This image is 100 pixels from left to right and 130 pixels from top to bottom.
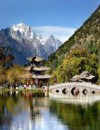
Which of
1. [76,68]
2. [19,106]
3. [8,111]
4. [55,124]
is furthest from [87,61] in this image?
[55,124]

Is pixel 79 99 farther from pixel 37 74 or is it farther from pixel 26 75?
pixel 37 74

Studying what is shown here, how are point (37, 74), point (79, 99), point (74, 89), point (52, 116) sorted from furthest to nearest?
point (37, 74), point (74, 89), point (79, 99), point (52, 116)

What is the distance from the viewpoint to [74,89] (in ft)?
484

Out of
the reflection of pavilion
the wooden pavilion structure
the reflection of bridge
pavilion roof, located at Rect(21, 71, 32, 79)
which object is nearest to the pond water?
the reflection of pavilion

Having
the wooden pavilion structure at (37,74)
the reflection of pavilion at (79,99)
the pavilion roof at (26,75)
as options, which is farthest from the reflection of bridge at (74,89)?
the pavilion roof at (26,75)

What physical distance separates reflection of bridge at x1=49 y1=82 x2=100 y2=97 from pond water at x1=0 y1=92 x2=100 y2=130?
100 feet

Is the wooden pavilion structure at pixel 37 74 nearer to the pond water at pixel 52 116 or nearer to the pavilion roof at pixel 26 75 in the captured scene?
the pavilion roof at pixel 26 75

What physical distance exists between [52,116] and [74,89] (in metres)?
66.8

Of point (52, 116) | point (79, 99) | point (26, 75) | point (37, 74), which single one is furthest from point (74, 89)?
point (52, 116)

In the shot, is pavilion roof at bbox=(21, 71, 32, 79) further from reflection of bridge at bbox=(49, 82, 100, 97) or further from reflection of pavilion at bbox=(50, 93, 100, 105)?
reflection of pavilion at bbox=(50, 93, 100, 105)

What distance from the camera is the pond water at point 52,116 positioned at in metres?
68.1

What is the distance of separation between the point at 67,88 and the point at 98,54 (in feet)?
71.8

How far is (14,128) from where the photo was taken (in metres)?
66.9

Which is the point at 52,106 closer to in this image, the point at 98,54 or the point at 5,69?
the point at 98,54
